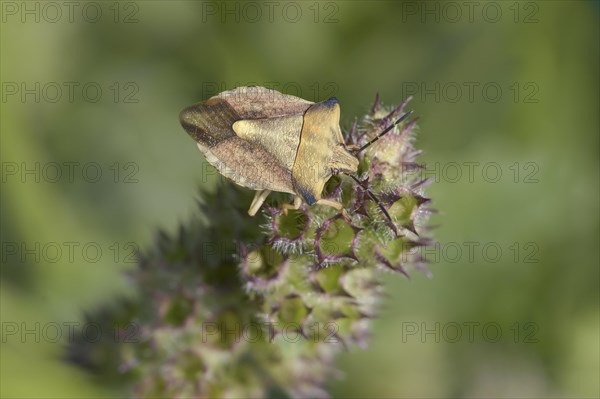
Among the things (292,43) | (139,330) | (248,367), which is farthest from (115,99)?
(248,367)

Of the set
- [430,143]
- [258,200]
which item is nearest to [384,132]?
[258,200]

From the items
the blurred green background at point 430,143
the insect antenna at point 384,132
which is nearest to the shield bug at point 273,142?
the insect antenna at point 384,132

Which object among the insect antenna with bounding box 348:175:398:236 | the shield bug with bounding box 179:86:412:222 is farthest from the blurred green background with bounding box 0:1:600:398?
the insect antenna with bounding box 348:175:398:236

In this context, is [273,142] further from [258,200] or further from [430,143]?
[430,143]

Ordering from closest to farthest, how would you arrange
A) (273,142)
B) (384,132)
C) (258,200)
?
(384,132), (273,142), (258,200)

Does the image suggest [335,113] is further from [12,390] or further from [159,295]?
[12,390]

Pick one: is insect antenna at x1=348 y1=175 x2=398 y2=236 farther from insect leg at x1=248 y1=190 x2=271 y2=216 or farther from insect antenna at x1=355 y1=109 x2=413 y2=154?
insect leg at x1=248 y1=190 x2=271 y2=216
